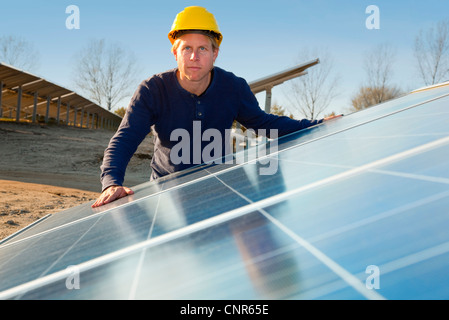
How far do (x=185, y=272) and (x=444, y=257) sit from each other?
72 cm

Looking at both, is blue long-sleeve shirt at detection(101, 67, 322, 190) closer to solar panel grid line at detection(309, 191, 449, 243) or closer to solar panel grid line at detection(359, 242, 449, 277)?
solar panel grid line at detection(309, 191, 449, 243)

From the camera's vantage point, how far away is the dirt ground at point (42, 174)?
814 cm

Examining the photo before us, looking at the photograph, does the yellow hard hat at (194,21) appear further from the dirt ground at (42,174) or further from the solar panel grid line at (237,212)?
the dirt ground at (42,174)

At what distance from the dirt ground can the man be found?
12.7 feet

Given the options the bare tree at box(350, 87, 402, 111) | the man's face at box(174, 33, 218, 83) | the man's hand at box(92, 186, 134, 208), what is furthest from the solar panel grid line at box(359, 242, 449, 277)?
the bare tree at box(350, 87, 402, 111)

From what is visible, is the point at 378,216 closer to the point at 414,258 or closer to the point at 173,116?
the point at 414,258

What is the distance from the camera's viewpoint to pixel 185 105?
3.98m

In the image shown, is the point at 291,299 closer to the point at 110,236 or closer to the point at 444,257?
the point at 444,257

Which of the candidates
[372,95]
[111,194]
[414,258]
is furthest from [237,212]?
[372,95]

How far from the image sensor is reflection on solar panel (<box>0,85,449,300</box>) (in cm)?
92

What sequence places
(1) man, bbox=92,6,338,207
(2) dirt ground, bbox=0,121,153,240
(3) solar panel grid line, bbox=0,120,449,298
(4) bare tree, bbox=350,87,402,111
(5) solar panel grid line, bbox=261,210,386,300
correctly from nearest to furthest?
(5) solar panel grid line, bbox=261,210,386,300, (3) solar panel grid line, bbox=0,120,449,298, (1) man, bbox=92,6,338,207, (2) dirt ground, bbox=0,121,153,240, (4) bare tree, bbox=350,87,402,111

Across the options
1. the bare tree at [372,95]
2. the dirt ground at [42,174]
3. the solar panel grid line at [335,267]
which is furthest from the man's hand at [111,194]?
the bare tree at [372,95]

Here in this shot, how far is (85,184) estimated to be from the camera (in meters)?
13.5
